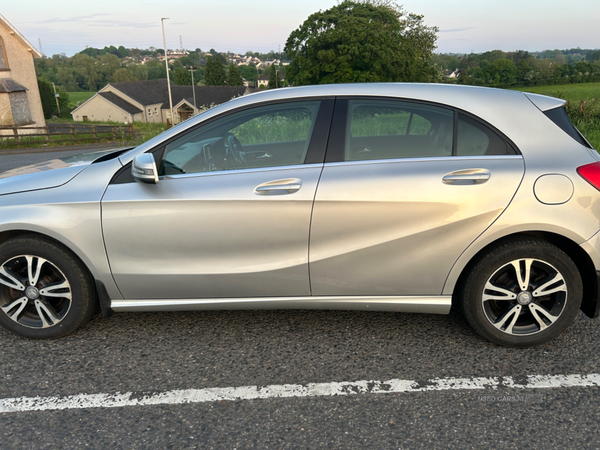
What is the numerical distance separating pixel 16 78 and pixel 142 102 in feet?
134

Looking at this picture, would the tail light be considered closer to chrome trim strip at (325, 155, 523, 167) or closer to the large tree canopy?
chrome trim strip at (325, 155, 523, 167)

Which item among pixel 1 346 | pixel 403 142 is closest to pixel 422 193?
pixel 403 142

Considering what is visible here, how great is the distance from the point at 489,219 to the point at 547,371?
0.98 m

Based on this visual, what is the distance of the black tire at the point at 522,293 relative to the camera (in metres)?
3.03

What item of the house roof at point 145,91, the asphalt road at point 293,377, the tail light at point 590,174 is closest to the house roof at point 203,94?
the house roof at point 145,91

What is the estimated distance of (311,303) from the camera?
10.5ft

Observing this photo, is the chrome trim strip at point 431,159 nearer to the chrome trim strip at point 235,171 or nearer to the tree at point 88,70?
the chrome trim strip at point 235,171

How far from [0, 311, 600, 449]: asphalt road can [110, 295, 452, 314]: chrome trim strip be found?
0.88 ft

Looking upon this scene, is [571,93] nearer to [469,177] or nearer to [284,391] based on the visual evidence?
[469,177]

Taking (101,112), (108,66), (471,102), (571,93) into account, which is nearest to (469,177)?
(471,102)

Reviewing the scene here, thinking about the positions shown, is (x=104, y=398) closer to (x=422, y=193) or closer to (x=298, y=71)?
(x=422, y=193)

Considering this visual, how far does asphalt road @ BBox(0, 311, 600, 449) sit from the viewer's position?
2414 millimetres

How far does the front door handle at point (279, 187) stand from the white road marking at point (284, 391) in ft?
3.73

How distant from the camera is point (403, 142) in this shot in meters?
3.14
